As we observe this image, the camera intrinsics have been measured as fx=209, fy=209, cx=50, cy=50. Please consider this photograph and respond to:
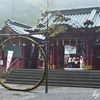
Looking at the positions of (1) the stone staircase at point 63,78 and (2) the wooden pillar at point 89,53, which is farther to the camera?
(2) the wooden pillar at point 89,53

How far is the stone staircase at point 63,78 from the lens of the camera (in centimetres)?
1221

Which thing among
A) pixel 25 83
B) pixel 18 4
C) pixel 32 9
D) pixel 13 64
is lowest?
pixel 25 83

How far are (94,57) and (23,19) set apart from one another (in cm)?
3337

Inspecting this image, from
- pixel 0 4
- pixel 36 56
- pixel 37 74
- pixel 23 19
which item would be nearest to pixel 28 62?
pixel 36 56

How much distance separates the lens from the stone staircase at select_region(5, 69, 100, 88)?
40.1 ft

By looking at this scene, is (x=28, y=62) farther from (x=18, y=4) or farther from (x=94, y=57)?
(x=18, y=4)

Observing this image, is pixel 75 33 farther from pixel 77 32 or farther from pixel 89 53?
pixel 89 53

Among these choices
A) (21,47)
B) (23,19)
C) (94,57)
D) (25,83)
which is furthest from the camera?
(23,19)

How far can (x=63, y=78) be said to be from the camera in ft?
43.2

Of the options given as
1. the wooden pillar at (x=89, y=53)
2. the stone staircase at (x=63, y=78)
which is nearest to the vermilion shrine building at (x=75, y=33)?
the wooden pillar at (x=89, y=53)

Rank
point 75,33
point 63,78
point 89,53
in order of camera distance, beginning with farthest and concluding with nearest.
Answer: point 75,33, point 89,53, point 63,78

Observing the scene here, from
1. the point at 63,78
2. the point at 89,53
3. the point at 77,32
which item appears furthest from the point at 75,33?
the point at 63,78

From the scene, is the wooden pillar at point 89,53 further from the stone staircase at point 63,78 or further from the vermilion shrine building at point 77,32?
the stone staircase at point 63,78

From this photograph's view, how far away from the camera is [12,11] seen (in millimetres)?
59844
